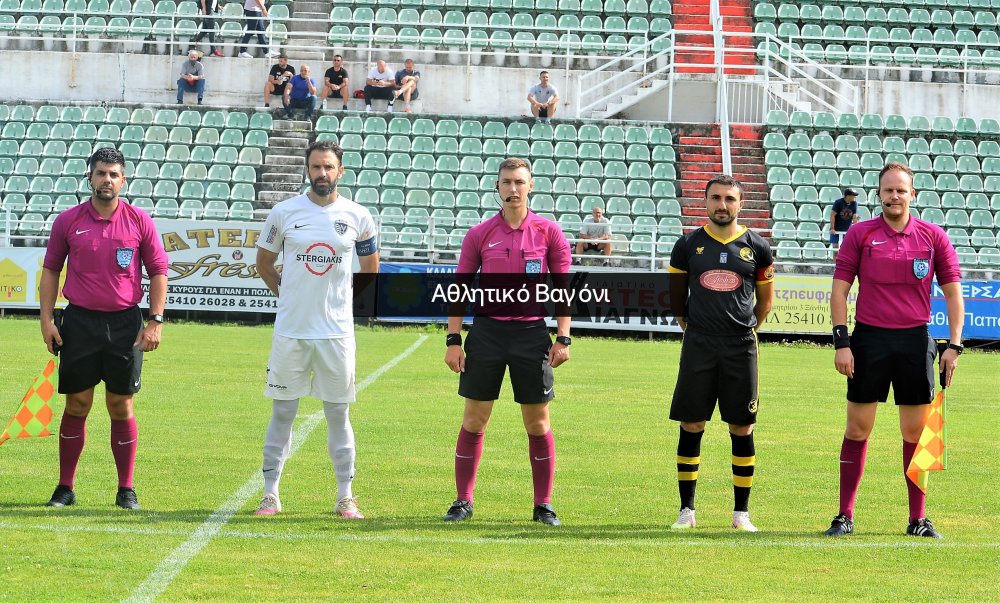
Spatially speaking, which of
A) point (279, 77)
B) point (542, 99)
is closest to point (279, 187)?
point (279, 77)

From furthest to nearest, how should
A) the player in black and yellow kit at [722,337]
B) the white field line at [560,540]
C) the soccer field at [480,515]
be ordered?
the player in black and yellow kit at [722,337] < the white field line at [560,540] < the soccer field at [480,515]

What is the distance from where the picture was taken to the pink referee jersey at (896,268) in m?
7.16

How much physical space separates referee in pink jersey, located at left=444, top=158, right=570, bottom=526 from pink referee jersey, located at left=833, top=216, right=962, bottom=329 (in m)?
1.62

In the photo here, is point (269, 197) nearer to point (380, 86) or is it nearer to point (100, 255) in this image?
point (380, 86)

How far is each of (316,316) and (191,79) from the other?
73.6ft

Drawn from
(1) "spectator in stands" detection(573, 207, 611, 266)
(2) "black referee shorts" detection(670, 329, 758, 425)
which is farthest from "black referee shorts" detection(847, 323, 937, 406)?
(1) "spectator in stands" detection(573, 207, 611, 266)

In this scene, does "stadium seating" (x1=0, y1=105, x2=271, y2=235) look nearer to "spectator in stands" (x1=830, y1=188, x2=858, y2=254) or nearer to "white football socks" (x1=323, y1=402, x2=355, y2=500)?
"spectator in stands" (x1=830, y1=188, x2=858, y2=254)

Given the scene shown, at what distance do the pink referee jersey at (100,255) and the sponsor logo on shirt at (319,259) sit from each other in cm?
92

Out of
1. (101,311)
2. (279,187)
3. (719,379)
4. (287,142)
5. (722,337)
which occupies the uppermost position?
(287,142)

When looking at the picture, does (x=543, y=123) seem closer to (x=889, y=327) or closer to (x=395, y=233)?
(x=395, y=233)

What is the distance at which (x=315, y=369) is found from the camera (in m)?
7.39

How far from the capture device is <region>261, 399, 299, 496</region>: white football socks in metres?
7.34

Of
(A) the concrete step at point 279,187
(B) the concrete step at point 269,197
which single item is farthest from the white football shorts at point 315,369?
(A) the concrete step at point 279,187

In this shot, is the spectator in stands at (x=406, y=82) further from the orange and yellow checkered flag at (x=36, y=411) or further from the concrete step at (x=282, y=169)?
the orange and yellow checkered flag at (x=36, y=411)
